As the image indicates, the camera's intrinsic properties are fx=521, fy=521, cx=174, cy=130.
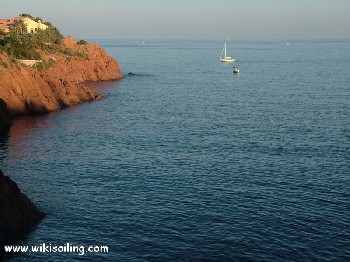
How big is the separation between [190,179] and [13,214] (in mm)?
24938

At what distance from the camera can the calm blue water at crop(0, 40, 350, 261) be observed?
4862 centimetres

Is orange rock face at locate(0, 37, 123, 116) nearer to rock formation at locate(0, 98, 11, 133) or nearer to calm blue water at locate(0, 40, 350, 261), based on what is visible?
calm blue water at locate(0, 40, 350, 261)

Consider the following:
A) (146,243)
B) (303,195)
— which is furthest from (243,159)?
(146,243)

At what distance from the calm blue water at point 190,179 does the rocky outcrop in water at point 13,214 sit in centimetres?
151

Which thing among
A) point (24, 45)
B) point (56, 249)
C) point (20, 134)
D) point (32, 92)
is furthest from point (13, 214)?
point (24, 45)

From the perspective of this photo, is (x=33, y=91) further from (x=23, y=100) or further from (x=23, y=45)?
(x=23, y=45)

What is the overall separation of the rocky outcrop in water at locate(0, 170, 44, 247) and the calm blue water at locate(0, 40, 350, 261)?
59.4 inches

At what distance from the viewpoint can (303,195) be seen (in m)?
61.0

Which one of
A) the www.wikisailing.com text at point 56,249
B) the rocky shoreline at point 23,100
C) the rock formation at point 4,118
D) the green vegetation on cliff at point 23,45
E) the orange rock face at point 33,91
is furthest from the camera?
the green vegetation on cliff at point 23,45

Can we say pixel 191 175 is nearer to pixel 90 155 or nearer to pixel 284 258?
pixel 90 155

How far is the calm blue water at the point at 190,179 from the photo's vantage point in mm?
48625

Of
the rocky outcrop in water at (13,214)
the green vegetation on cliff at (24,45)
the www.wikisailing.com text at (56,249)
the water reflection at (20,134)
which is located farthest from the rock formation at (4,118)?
the www.wikisailing.com text at (56,249)

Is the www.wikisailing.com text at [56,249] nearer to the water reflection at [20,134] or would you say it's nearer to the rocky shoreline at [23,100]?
the rocky shoreline at [23,100]

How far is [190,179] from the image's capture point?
67.8 meters
